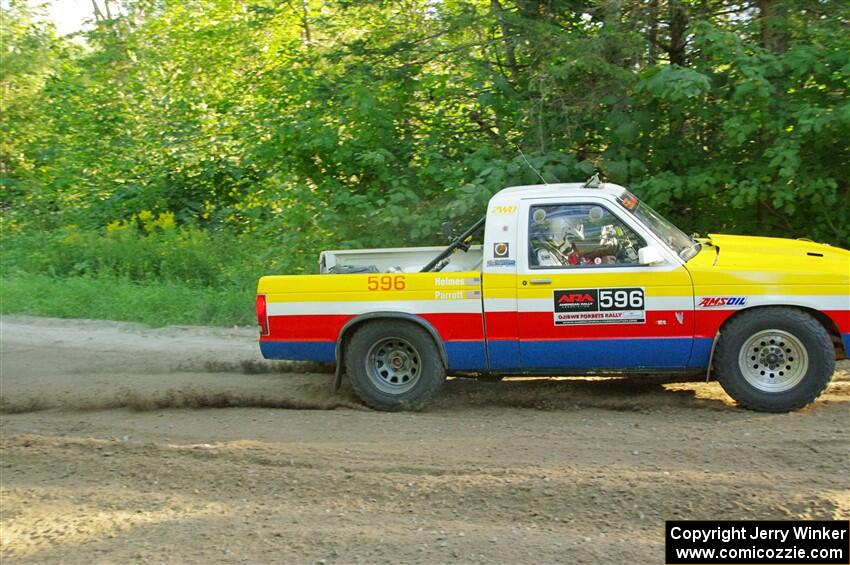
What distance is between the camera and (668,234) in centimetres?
771

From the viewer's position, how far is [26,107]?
2144 centimetres

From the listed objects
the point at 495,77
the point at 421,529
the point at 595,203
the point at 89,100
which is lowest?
the point at 421,529

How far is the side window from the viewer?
24.1ft

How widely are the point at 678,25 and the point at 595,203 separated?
5.49 m

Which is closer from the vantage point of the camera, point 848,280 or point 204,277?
point 848,280

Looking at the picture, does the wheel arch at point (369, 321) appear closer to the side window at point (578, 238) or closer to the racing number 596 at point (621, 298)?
the side window at point (578, 238)

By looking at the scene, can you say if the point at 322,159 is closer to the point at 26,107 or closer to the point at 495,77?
the point at 495,77

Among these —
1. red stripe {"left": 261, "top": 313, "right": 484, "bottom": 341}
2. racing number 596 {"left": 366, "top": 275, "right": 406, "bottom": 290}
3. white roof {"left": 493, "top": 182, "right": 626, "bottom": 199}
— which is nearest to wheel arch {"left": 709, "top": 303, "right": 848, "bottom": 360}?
white roof {"left": 493, "top": 182, "right": 626, "bottom": 199}

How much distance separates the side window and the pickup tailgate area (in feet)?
2.02

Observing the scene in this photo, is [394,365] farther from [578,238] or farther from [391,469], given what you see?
[578,238]

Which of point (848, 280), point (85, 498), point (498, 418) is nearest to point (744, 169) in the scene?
point (848, 280)

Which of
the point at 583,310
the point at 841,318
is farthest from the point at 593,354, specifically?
the point at 841,318

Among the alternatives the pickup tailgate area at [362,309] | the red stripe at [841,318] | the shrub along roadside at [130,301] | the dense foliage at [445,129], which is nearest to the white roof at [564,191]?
the pickup tailgate area at [362,309]

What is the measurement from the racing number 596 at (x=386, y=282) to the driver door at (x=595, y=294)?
1.05 m
